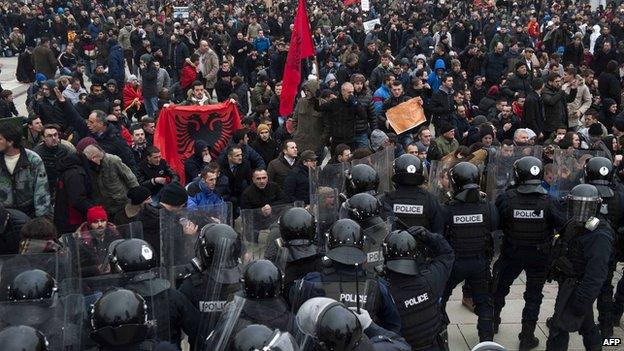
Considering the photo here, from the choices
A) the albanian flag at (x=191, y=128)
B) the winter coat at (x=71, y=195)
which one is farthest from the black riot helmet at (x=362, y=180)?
the albanian flag at (x=191, y=128)

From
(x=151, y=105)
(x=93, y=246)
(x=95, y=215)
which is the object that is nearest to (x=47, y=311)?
(x=93, y=246)

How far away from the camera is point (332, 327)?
3031 millimetres

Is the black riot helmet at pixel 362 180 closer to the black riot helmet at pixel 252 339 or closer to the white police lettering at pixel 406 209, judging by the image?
the white police lettering at pixel 406 209

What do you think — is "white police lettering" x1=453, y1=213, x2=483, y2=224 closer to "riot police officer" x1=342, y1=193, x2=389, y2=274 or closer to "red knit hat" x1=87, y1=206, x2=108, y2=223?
"riot police officer" x1=342, y1=193, x2=389, y2=274

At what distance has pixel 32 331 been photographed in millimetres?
3084

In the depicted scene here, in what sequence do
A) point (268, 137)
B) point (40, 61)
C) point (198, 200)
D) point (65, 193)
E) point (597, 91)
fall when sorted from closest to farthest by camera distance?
point (65, 193)
point (198, 200)
point (268, 137)
point (597, 91)
point (40, 61)

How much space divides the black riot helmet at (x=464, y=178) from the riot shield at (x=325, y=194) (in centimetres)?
102

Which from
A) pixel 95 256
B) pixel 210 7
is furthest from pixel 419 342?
pixel 210 7

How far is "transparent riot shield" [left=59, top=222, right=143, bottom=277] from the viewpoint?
4793 mm

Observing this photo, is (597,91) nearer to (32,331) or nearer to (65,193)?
(65,193)

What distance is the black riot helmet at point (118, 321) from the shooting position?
3363 mm

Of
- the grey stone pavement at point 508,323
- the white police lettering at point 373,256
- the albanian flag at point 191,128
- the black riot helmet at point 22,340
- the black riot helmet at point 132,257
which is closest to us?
the black riot helmet at point 22,340

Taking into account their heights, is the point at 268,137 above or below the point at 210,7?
below

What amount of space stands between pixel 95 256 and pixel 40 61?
12.8m
